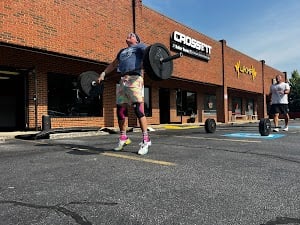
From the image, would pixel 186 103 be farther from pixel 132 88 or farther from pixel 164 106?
pixel 132 88

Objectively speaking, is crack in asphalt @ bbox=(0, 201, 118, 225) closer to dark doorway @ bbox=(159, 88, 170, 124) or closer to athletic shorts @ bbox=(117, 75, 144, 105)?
athletic shorts @ bbox=(117, 75, 144, 105)

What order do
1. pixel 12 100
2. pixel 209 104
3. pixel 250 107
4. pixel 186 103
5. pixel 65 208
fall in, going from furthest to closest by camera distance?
pixel 250 107 → pixel 209 104 → pixel 186 103 → pixel 12 100 → pixel 65 208

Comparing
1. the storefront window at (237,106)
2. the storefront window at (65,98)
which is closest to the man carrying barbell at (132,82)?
the storefront window at (65,98)

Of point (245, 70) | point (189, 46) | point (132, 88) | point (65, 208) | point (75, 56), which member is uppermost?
point (189, 46)

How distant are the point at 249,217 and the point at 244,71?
27.0m

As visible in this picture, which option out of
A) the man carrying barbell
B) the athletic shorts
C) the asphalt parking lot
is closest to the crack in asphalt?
the asphalt parking lot

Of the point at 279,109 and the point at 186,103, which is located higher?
the point at 186,103

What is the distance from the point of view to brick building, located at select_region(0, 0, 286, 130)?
425 inches

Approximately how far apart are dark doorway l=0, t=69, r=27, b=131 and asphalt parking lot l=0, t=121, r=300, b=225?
8786 mm

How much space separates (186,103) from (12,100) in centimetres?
1176

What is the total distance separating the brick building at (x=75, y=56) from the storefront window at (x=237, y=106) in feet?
31.4

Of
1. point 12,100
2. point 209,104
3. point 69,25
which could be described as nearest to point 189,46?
point 209,104

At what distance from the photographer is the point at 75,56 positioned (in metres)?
12.1

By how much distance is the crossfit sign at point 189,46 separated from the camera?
711 inches
